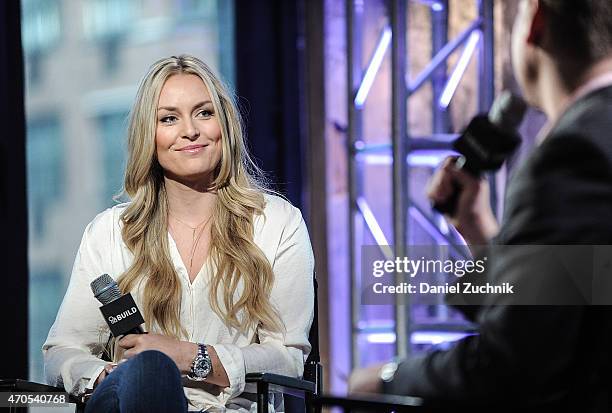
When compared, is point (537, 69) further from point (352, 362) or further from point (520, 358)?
point (352, 362)

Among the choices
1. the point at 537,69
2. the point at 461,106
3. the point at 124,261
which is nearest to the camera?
the point at 537,69

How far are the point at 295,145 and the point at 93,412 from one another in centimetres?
248

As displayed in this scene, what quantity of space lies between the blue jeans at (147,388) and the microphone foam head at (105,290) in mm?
167

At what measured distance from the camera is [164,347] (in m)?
2.32

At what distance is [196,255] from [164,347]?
0.33 meters

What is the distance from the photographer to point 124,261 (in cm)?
257

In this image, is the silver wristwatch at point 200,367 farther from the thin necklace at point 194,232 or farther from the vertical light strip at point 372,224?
the vertical light strip at point 372,224

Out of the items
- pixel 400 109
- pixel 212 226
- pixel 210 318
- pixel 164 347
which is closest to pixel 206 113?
pixel 212 226

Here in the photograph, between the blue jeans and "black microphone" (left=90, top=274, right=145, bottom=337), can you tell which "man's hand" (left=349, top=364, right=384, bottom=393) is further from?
"black microphone" (left=90, top=274, right=145, bottom=337)

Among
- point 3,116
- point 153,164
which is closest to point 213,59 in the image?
point 3,116

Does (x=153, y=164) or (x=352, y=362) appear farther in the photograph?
(x=352, y=362)

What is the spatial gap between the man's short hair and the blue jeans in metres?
0.98

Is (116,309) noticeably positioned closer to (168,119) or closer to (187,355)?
(187,355)

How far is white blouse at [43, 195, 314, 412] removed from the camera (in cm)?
240
